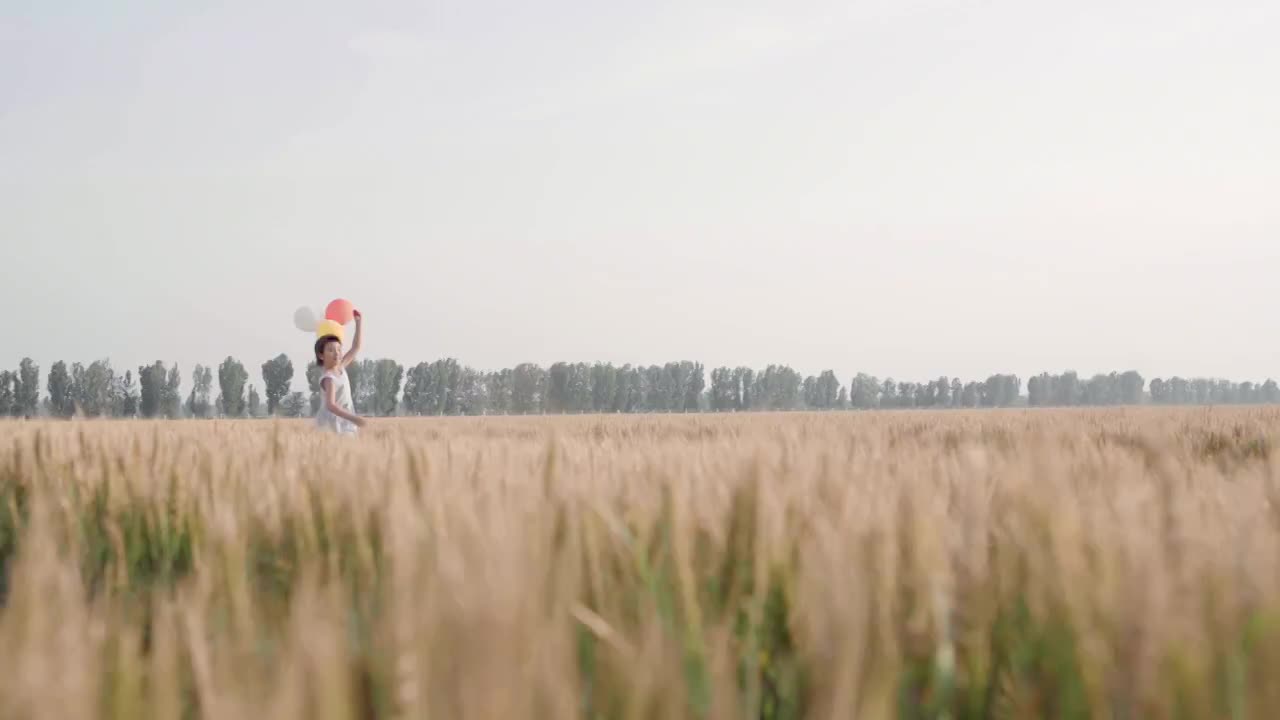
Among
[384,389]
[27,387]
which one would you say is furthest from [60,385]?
[384,389]

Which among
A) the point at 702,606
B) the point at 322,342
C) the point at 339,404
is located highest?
the point at 322,342

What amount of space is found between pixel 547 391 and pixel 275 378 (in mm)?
27280

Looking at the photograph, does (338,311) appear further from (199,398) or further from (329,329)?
(199,398)

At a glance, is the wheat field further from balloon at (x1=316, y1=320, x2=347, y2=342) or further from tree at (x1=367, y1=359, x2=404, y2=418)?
tree at (x1=367, y1=359, x2=404, y2=418)

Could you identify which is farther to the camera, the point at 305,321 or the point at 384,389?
the point at 384,389

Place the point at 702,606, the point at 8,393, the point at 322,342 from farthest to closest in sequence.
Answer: the point at 8,393 < the point at 322,342 < the point at 702,606

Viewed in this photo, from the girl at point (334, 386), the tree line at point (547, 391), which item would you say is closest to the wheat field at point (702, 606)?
the girl at point (334, 386)

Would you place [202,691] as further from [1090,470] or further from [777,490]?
[1090,470]

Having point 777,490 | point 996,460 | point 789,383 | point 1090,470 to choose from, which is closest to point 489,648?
point 777,490

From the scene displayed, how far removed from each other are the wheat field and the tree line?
230 ft

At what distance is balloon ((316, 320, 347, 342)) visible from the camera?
26.5 ft

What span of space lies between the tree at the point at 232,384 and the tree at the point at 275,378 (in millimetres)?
2023

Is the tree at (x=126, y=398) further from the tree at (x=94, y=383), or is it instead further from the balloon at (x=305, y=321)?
the balloon at (x=305, y=321)

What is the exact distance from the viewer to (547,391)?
104 metres
